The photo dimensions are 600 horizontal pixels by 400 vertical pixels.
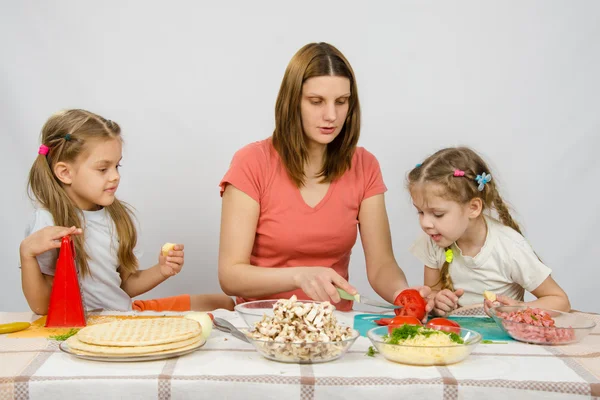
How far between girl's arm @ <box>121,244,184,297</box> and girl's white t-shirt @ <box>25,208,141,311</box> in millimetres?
56

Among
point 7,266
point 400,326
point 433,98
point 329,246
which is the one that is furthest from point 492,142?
point 7,266

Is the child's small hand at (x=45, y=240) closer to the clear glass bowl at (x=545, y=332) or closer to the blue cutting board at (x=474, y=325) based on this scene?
the blue cutting board at (x=474, y=325)

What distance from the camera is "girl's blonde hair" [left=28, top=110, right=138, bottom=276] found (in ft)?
7.88

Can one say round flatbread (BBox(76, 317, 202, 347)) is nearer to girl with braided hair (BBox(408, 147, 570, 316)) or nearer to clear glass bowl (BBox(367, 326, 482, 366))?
clear glass bowl (BBox(367, 326, 482, 366))

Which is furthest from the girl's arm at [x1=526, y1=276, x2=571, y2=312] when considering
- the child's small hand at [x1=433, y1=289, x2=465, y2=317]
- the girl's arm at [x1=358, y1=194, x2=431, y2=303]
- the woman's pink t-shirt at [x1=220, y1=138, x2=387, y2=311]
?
the woman's pink t-shirt at [x1=220, y1=138, x2=387, y2=311]

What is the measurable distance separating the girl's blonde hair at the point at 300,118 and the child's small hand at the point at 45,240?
831mm

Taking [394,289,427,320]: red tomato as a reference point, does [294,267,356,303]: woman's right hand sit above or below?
above

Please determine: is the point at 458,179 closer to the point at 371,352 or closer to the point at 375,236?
the point at 375,236

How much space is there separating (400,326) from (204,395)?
46cm

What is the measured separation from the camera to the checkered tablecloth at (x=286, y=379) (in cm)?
144

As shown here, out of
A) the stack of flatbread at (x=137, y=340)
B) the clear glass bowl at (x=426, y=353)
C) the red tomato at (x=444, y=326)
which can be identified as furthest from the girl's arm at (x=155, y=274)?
the clear glass bowl at (x=426, y=353)

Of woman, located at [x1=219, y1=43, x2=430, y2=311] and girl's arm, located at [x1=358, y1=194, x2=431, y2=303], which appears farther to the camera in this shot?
girl's arm, located at [x1=358, y1=194, x2=431, y2=303]

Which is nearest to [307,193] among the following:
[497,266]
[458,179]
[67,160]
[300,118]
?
[300,118]

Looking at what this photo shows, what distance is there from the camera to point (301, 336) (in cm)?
154
